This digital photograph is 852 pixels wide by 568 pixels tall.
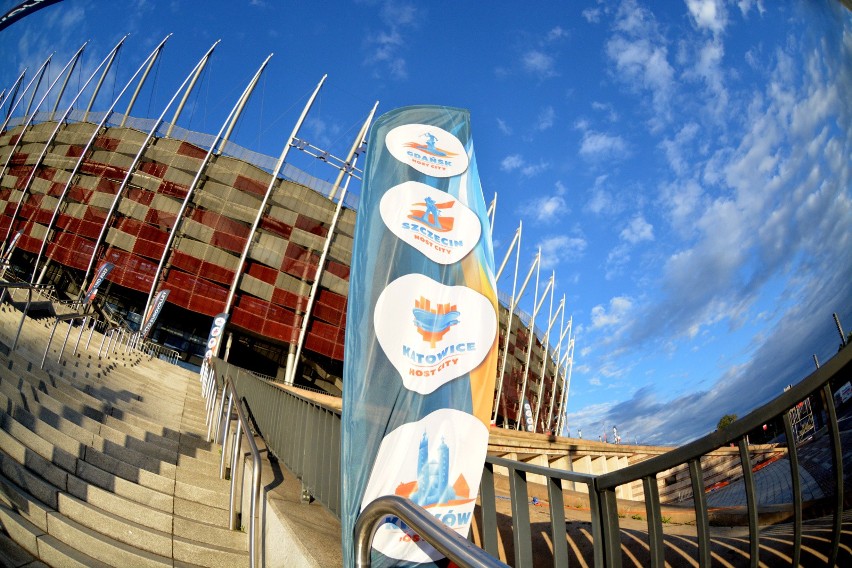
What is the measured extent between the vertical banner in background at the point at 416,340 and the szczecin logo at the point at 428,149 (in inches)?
0.6

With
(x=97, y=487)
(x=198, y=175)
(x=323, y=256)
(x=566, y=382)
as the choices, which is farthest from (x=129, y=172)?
(x=566, y=382)

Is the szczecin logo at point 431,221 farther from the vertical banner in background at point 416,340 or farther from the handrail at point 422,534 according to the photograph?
the handrail at point 422,534

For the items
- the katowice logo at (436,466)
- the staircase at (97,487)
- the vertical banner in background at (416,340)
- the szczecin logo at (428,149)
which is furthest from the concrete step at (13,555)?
the szczecin logo at (428,149)

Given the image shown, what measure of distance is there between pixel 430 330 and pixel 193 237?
4181cm

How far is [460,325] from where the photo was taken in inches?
159

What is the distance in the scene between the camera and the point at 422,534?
1574mm

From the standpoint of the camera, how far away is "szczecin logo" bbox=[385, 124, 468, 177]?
4539mm

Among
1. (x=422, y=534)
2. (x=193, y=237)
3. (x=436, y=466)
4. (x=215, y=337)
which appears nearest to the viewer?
(x=422, y=534)

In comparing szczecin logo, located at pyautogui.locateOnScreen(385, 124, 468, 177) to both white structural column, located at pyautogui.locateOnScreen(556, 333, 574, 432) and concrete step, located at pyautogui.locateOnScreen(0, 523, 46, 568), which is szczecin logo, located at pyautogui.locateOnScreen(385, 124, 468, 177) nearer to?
concrete step, located at pyautogui.locateOnScreen(0, 523, 46, 568)

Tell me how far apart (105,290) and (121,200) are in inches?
336

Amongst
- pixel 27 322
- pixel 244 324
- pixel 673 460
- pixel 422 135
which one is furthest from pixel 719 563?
pixel 244 324

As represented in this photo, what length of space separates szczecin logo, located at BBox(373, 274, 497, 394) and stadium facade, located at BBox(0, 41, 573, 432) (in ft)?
117

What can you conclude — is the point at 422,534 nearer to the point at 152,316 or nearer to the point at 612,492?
the point at 612,492

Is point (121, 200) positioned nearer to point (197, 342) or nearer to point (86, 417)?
point (197, 342)
